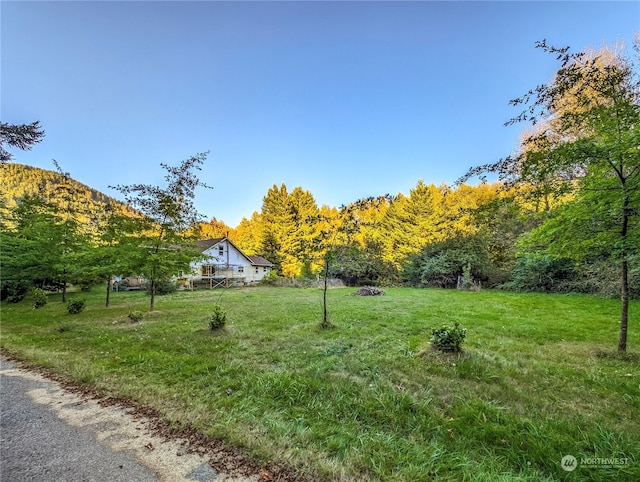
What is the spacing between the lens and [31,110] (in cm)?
833

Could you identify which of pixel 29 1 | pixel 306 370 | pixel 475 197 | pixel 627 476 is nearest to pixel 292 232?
pixel 475 197

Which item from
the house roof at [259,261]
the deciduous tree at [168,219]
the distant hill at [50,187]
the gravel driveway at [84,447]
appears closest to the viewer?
the gravel driveway at [84,447]

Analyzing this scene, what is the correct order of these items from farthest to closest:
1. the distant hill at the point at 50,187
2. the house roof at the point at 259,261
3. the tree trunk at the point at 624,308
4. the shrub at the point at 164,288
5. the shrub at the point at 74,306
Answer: the house roof at the point at 259,261, the shrub at the point at 164,288, the distant hill at the point at 50,187, the shrub at the point at 74,306, the tree trunk at the point at 624,308

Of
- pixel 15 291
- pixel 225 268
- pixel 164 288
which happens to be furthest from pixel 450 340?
pixel 225 268

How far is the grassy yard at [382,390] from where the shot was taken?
6.89 feet

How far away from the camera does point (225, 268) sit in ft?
87.5
